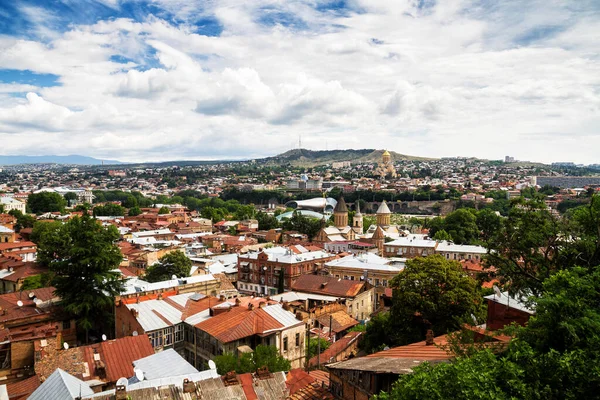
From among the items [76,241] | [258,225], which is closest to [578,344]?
[76,241]

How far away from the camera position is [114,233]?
109 feet

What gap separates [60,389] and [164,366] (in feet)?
12.6

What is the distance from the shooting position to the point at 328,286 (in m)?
39.0

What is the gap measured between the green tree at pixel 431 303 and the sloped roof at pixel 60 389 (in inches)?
588

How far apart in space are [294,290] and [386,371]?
2916cm

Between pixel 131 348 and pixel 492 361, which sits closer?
pixel 492 361

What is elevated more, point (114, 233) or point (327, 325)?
point (114, 233)

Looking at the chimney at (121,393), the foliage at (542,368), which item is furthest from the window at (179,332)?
the foliage at (542,368)

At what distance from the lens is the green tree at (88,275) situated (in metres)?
29.8

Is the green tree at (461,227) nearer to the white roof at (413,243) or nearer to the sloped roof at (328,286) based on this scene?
the white roof at (413,243)

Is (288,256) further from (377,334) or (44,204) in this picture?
(44,204)

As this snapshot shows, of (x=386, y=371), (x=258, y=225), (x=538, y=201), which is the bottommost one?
(x=258, y=225)

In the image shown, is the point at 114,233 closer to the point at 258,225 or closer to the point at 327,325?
the point at 327,325

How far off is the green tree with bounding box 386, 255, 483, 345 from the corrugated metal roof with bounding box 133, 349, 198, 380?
36.7 feet
